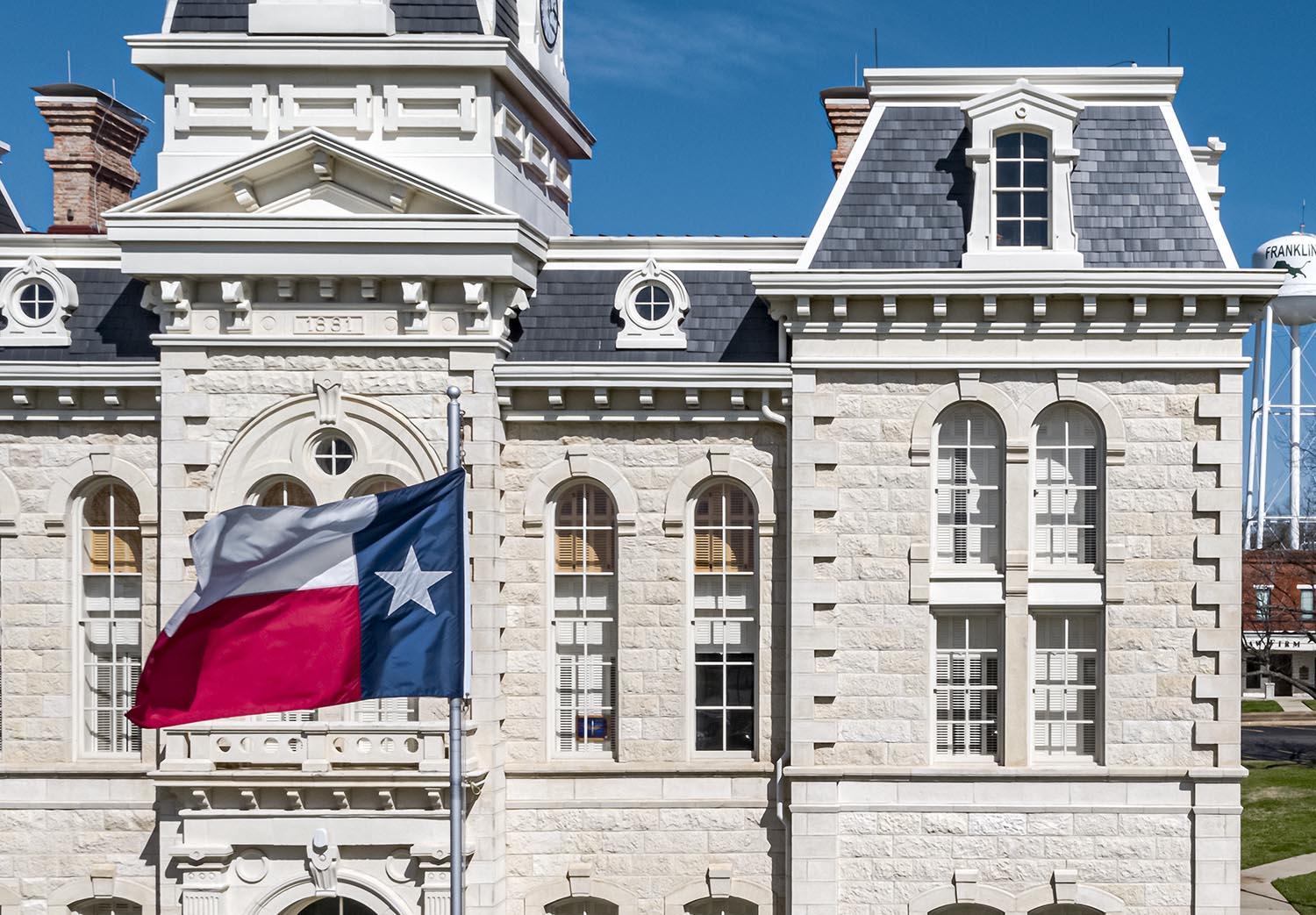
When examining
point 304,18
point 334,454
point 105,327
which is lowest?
point 334,454

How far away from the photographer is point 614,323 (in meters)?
19.4

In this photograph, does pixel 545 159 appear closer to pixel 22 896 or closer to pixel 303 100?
pixel 303 100

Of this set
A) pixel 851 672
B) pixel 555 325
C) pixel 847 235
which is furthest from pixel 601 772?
pixel 847 235

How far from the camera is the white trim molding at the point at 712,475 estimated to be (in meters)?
18.8

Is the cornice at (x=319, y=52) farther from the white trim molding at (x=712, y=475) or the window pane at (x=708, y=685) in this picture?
the window pane at (x=708, y=685)

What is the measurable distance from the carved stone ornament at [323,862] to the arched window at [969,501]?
871cm

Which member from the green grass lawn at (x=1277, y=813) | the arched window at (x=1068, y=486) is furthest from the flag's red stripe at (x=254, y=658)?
the green grass lawn at (x=1277, y=813)

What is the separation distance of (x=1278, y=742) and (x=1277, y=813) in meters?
A: 16.4

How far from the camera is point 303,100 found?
18.8 meters

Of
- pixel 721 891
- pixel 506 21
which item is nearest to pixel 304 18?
pixel 506 21

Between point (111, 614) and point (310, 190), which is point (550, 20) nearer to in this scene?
point (310, 190)

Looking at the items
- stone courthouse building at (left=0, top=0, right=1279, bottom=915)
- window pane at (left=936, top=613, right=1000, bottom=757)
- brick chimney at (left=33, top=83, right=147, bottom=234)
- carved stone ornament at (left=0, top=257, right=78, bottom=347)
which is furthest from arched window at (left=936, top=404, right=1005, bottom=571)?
brick chimney at (left=33, top=83, right=147, bottom=234)

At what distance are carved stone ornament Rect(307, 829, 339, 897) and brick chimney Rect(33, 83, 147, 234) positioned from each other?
37.1 ft

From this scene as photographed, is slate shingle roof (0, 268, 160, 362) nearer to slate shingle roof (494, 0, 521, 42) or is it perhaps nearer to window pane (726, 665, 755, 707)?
slate shingle roof (494, 0, 521, 42)
